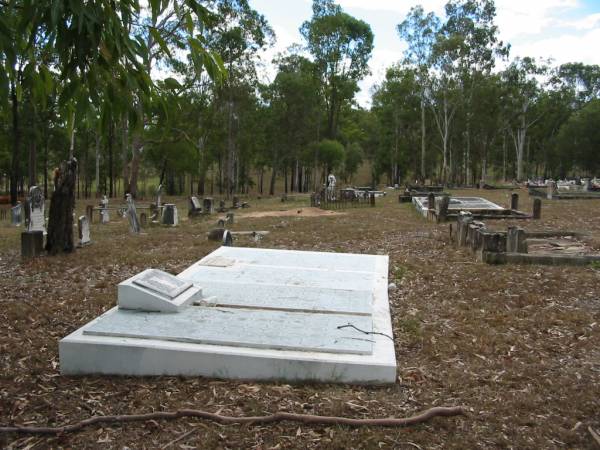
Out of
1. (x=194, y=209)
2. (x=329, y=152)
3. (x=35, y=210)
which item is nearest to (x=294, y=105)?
(x=329, y=152)

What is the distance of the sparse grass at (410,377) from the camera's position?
3.42 m

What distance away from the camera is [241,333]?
4590 mm

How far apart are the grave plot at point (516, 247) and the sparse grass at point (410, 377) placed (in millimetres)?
344

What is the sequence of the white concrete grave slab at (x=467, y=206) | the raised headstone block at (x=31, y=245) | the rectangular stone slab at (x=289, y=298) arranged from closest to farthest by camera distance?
the rectangular stone slab at (x=289, y=298) → the raised headstone block at (x=31, y=245) → the white concrete grave slab at (x=467, y=206)

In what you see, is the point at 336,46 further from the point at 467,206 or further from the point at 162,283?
the point at 162,283

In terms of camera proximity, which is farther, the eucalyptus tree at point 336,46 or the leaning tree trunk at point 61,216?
the eucalyptus tree at point 336,46

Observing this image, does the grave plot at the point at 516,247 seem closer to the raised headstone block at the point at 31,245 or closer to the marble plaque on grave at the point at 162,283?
the marble plaque on grave at the point at 162,283

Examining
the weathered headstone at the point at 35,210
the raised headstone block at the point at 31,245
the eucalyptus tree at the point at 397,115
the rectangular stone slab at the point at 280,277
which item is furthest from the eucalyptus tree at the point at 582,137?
the raised headstone block at the point at 31,245

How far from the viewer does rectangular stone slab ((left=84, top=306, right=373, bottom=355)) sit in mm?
4387

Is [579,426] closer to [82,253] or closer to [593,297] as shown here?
[593,297]

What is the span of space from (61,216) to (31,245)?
71cm

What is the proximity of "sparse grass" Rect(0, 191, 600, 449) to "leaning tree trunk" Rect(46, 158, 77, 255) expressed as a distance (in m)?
0.90

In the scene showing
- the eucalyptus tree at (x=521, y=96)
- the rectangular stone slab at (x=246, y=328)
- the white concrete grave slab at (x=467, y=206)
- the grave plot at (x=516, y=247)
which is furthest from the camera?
the eucalyptus tree at (x=521, y=96)

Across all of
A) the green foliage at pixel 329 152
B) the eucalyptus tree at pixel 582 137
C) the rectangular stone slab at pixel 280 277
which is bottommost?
the rectangular stone slab at pixel 280 277
